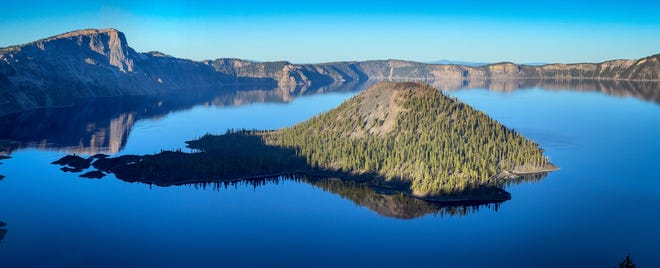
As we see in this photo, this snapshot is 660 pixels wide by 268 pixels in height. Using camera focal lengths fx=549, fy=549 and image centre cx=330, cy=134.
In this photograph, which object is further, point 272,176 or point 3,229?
point 272,176

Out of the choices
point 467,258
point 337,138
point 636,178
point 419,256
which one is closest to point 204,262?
point 419,256

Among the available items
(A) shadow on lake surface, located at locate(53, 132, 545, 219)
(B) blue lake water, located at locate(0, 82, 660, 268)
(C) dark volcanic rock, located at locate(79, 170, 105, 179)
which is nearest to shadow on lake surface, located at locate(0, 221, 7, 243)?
(B) blue lake water, located at locate(0, 82, 660, 268)

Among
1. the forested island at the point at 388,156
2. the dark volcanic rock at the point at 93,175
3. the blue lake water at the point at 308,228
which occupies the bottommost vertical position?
the blue lake water at the point at 308,228

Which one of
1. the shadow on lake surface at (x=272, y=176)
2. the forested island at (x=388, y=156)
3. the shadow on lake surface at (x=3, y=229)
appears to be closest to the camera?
the shadow on lake surface at (x=3, y=229)

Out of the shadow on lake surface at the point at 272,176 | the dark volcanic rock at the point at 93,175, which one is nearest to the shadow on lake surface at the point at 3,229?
the shadow on lake surface at the point at 272,176

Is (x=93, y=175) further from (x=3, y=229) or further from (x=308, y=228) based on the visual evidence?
(x=308, y=228)

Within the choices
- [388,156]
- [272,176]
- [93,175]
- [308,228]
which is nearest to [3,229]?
[93,175]

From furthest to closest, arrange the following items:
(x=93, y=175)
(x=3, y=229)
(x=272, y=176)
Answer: (x=93, y=175)
(x=272, y=176)
(x=3, y=229)

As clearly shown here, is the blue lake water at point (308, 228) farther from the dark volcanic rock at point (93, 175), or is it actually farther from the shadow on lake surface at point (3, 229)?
the dark volcanic rock at point (93, 175)

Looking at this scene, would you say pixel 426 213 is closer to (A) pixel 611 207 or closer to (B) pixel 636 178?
(A) pixel 611 207
